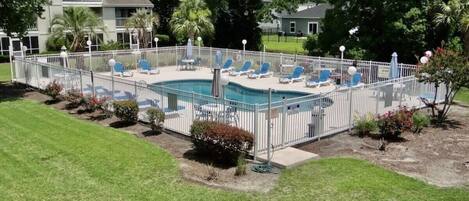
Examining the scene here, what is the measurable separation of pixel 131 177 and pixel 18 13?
46.7 feet

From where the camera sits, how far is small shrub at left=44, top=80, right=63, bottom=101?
19.4m

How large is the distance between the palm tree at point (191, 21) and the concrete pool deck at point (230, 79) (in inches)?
269

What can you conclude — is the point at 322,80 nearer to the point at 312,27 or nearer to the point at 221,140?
the point at 221,140

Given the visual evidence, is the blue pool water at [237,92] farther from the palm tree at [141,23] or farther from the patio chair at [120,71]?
the palm tree at [141,23]

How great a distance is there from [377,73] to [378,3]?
324 inches

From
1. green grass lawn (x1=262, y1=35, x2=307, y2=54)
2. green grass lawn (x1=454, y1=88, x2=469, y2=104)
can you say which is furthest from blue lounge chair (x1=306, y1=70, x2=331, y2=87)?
green grass lawn (x1=262, y1=35, x2=307, y2=54)

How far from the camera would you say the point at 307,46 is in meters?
35.7

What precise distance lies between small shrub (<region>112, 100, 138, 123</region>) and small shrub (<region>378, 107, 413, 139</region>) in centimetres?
767

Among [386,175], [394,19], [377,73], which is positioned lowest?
[386,175]

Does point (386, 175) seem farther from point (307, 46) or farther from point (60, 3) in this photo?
point (60, 3)

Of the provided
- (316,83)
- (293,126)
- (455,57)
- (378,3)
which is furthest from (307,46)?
(293,126)

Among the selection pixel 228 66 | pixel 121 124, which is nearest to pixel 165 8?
pixel 228 66

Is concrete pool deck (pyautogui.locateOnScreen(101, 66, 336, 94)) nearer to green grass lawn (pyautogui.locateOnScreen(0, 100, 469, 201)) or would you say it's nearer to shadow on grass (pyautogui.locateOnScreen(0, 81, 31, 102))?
shadow on grass (pyautogui.locateOnScreen(0, 81, 31, 102))

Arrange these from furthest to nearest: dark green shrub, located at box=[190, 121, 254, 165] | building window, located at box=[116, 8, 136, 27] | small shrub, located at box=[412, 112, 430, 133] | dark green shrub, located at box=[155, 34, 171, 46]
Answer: dark green shrub, located at box=[155, 34, 171, 46] < building window, located at box=[116, 8, 136, 27] < small shrub, located at box=[412, 112, 430, 133] < dark green shrub, located at box=[190, 121, 254, 165]
